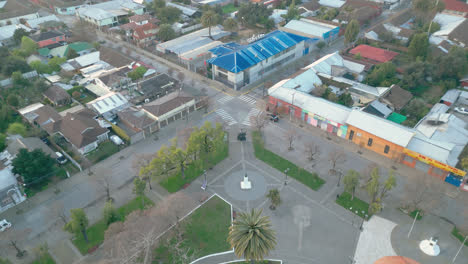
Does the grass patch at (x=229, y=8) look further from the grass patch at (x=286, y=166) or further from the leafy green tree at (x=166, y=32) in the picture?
the grass patch at (x=286, y=166)

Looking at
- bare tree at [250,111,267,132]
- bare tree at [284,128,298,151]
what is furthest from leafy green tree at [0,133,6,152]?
bare tree at [284,128,298,151]

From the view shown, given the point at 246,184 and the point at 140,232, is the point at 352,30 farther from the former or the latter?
the point at 140,232

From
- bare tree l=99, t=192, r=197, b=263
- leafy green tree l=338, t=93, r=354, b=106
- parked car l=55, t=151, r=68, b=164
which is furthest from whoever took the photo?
leafy green tree l=338, t=93, r=354, b=106

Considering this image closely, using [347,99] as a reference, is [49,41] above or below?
above

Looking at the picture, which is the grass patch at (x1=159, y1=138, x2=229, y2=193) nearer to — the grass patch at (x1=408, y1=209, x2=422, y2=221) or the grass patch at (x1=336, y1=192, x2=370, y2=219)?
the grass patch at (x1=336, y1=192, x2=370, y2=219)

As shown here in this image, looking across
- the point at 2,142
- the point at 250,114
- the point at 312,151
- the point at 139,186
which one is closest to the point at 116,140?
the point at 139,186
